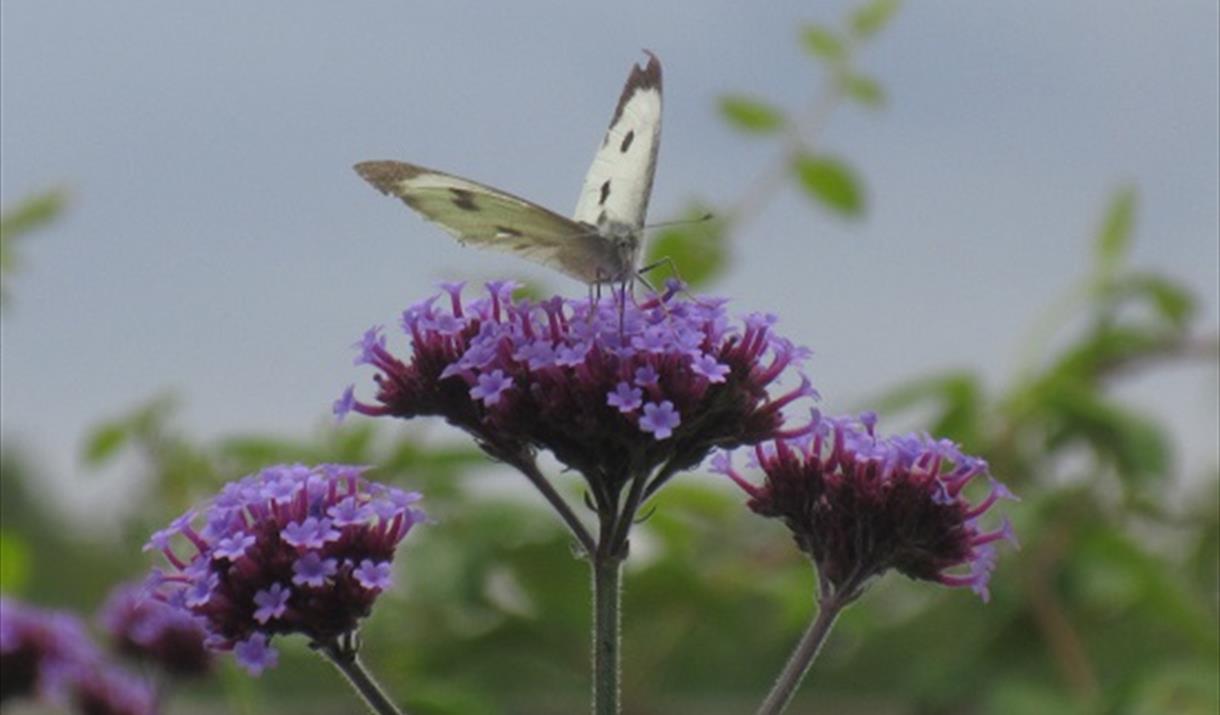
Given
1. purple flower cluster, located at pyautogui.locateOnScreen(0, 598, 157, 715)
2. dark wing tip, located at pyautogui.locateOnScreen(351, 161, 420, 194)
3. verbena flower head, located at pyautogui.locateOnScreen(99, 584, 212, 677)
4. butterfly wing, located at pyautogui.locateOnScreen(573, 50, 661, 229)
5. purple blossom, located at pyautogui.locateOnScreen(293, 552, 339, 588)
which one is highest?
butterfly wing, located at pyautogui.locateOnScreen(573, 50, 661, 229)

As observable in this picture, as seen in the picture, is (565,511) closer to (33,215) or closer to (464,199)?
(464,199)

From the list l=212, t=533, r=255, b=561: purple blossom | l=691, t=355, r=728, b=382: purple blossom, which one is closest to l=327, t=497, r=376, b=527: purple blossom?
l=212, t=533, r=255, b=561: purple blossom

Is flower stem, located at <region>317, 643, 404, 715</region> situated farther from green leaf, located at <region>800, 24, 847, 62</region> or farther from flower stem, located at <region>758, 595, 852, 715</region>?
green leaf, located at <region>800, 24, 847, 62</region>

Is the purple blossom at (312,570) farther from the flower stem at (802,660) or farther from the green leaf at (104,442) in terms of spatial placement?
the green leaf at (104,442)

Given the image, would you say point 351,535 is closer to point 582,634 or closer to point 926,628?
point 582,634

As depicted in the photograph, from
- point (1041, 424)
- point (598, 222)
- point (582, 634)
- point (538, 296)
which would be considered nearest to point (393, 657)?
point (582, 634)

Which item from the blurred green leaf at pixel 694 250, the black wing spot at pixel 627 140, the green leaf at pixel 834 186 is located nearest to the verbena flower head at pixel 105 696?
the blurred green leaf at pixel 694 250
